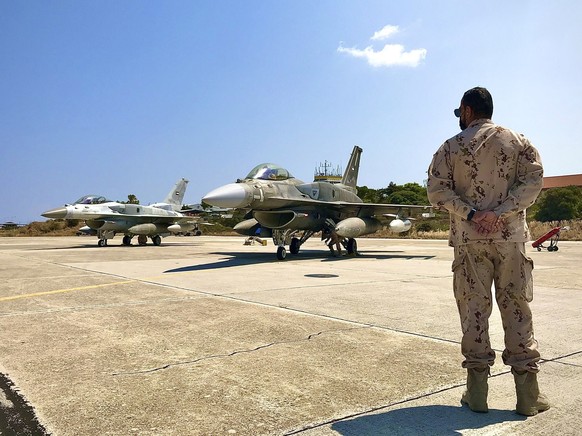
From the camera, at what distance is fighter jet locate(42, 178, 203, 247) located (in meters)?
24.2

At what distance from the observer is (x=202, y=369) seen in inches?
149

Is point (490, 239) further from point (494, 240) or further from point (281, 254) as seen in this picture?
point (281, 254)

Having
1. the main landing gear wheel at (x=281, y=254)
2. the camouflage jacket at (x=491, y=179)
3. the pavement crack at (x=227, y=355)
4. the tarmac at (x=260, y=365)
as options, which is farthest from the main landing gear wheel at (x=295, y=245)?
the camouflage jacket at (x=491, y=179)

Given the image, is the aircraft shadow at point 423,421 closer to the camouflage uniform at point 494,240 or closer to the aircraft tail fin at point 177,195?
the camouflage uniform at point 494,240

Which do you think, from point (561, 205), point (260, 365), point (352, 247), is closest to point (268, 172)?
point (352, 247)

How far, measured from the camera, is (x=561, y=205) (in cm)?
5753

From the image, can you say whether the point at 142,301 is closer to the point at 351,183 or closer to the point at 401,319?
the point at 401,319

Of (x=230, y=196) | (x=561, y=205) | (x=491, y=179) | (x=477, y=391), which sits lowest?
(x=477, y=391)

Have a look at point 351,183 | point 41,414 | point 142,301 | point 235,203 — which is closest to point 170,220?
point 351,183

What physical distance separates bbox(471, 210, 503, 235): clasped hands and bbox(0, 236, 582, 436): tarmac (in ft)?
3.80

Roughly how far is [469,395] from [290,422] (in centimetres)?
119

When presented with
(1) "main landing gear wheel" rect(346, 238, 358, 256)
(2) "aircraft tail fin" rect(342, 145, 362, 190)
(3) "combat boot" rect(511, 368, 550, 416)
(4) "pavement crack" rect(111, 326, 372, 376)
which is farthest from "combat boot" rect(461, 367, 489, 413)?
(2) "aircraft tail fin" rect(342, 145, 362, 190)

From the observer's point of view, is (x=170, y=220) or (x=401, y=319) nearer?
(x=401, y=319)

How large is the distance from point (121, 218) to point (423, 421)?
25.6 meters
